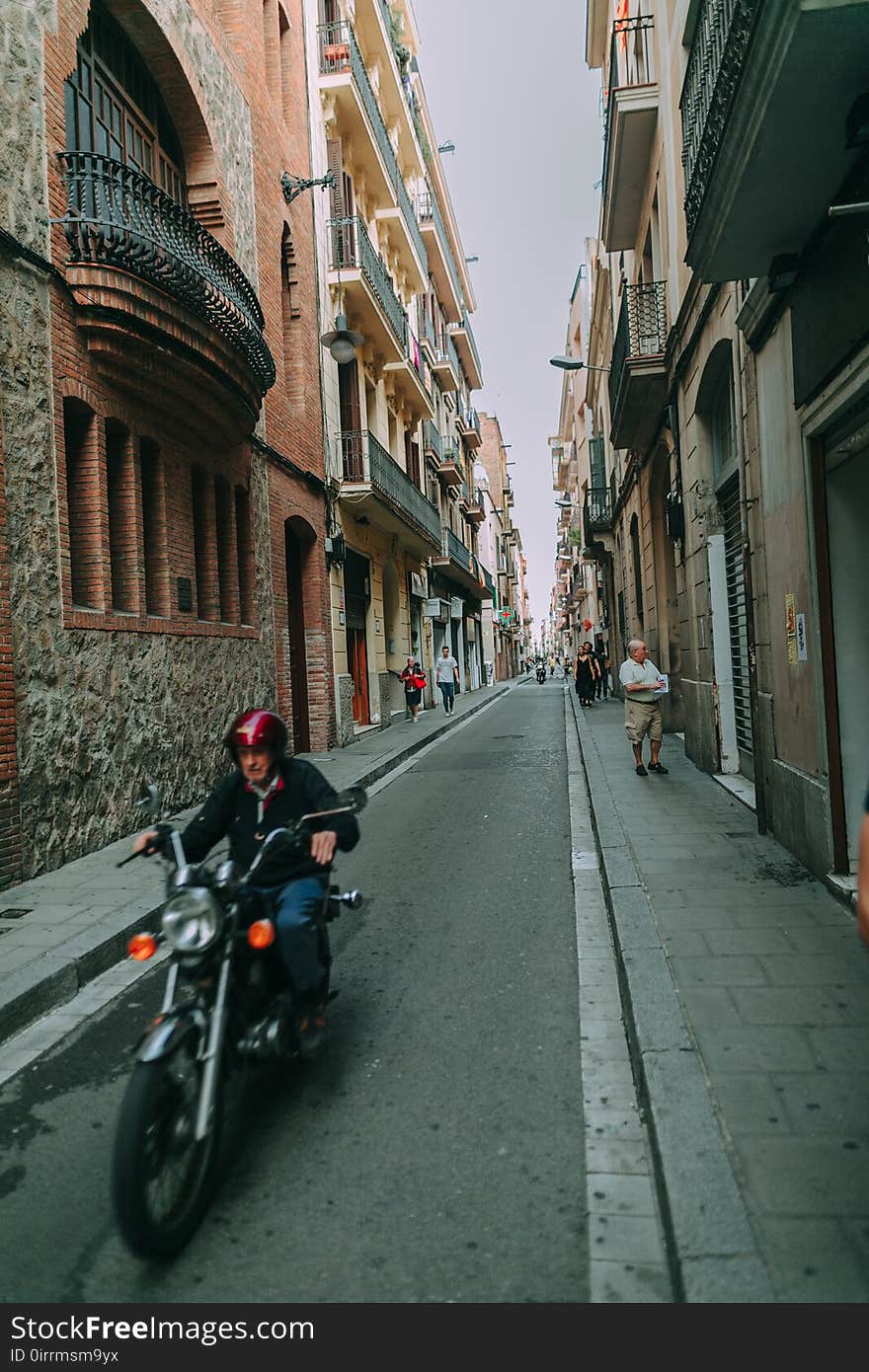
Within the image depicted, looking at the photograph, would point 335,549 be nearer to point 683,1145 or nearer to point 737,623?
point 737,623

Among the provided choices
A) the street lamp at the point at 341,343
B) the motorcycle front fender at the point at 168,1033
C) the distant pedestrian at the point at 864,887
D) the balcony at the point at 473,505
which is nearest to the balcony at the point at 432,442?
the balcony at the point at 473,505

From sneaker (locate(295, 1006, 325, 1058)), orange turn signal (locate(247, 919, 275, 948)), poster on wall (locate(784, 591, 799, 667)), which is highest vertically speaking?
poster on wall (locate(784, 591, 799, 667))

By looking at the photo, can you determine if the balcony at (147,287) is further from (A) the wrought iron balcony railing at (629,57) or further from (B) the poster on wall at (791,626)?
(A) the wrought iron balcony railing at (629,57)

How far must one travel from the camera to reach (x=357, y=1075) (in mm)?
3961

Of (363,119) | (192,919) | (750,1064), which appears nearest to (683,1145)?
(750,1064)

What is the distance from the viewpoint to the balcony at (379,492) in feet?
61.1

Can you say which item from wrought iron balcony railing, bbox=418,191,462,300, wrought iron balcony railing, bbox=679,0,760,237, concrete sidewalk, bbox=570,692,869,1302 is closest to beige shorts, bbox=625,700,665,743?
concrete sidewalk, bbox=570,692,869,1302

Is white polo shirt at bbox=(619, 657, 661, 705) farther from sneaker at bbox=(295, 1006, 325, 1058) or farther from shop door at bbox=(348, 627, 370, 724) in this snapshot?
shop door at bbox=(348, 627, 370, 724)

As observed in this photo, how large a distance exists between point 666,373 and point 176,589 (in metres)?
7.27

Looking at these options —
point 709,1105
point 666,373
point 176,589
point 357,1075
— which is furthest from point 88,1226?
point 666,373

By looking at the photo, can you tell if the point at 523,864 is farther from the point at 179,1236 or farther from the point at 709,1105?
the point at 179,1236

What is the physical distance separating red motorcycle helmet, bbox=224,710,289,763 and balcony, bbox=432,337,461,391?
32.5 metres

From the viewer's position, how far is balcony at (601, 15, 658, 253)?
1285 centimetres

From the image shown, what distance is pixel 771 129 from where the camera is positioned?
481cm
